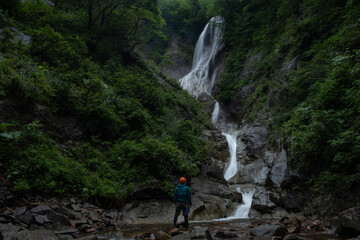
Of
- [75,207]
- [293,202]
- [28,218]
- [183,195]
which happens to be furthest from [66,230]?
[293,202]

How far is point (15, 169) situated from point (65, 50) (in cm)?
941

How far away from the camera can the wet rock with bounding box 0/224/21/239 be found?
4.28m

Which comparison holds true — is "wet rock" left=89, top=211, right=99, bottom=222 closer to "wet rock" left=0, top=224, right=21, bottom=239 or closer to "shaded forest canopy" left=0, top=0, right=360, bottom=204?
"shaded forest canopy" left=0, top=0, right=360, bottom=204

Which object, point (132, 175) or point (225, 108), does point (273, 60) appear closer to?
point (225, 108)

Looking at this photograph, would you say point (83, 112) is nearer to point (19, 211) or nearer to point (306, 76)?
point (19, 211)

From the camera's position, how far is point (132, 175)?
31.8 ft

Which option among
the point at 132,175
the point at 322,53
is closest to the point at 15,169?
the point at 132,175

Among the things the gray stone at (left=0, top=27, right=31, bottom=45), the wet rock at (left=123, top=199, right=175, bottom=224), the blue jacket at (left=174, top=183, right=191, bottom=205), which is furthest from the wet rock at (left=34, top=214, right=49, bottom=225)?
the gray stone at (left=0, top=27, right=31, bottom=45)

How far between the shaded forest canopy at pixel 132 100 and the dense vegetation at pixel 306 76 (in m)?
0.07

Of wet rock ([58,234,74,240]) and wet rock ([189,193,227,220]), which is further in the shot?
wet rock ([189,193,227,220])

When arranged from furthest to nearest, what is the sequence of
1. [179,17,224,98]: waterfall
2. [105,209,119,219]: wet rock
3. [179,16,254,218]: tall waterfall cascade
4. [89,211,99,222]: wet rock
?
[179,17,224,98]: waterfall < [179,16,254,218]: tall waterfall cascade < [105,209,119,219]: wet rock < [89,211,99,222]: wet rock

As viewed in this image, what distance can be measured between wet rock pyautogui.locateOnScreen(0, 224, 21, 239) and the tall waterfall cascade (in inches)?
561

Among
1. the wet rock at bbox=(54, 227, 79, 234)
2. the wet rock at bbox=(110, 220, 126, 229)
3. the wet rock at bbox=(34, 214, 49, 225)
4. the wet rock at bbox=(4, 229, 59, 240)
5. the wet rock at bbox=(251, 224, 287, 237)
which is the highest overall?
the wet rock at bbox=(251, 224, 287, 237)

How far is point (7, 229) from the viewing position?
14.9 ft
